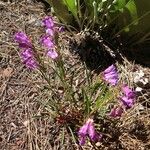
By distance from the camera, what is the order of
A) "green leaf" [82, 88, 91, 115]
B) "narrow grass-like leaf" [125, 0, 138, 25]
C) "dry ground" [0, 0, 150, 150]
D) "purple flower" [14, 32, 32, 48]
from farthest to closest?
1. "narrow grass-like leaf" [125, 0, 138, 25]
2. "dry ground" [0, 0, 150, 150]
3. "green leaf" [82, 88, 91, 115]
4. "purple flower" [14, 32, 32, 48]

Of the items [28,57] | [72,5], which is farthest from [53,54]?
[72,5]

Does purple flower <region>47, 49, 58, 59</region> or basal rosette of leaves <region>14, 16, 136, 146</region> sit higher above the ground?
purple flower <region>47, 49, 58, 59</region>

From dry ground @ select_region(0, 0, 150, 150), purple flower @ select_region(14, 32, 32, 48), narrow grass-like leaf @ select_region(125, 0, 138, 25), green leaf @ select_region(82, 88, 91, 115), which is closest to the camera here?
purple flower @ select_region(14, 32, 32, 48)

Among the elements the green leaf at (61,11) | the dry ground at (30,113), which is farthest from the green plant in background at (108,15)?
the dry ground at (30,113)

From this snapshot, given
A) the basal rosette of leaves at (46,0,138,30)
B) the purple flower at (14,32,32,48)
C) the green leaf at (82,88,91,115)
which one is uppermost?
the basal rosette of leaves at (46,0,138,30)

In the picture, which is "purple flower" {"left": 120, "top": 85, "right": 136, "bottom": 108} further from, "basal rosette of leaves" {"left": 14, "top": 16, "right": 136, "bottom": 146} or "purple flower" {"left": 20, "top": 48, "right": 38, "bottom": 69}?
"purple flower" {"left": 20, "top": 48, "right": 38, "bottom": 69}

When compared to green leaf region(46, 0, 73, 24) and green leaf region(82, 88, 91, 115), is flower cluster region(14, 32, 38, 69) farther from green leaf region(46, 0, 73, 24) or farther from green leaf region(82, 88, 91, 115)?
green leaf region(46, 0, 73, 24)

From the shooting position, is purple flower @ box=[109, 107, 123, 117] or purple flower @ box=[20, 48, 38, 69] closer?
purple flower @ box=[20, 48, 38, 69]

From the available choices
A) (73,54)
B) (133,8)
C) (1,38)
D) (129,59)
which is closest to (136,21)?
(133,8)

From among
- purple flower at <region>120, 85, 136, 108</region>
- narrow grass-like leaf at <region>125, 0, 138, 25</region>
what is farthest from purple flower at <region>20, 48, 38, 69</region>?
narrow grass-like leaf at <region>125, 0, 138, 25</region>
